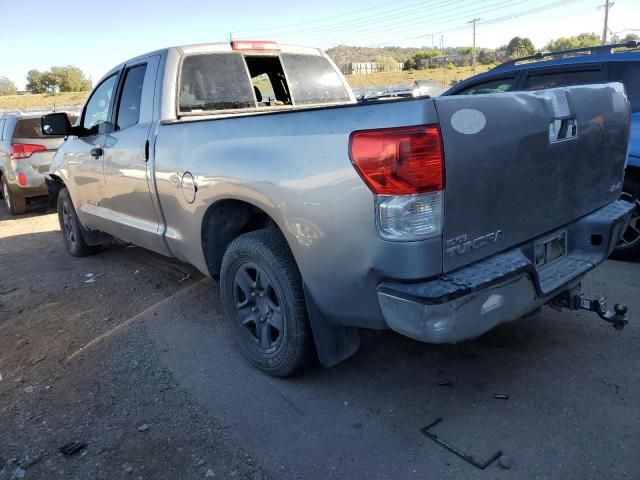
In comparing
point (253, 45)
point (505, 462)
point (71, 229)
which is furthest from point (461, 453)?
point (71, 229)

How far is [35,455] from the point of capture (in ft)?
8.73

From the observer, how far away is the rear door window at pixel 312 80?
484 centimetres

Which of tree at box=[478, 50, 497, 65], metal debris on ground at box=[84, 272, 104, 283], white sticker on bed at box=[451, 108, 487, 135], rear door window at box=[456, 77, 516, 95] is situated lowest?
metal debris on ground at box=[84, 272, 104, 283]

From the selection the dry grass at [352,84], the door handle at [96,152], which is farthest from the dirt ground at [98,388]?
the dry grass at [352,84]

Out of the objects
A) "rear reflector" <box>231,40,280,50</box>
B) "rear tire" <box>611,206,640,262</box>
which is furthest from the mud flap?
"rear tire" <box>611,206,640,262</box>

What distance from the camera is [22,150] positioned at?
8.60 m

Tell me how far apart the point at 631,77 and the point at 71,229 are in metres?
5.97

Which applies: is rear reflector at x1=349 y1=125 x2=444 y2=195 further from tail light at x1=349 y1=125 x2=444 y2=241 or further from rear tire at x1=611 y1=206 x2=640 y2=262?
rear tire at x1=611 y1=206 x2=640 y2=262

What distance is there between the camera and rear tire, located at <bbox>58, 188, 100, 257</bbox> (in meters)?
5.90

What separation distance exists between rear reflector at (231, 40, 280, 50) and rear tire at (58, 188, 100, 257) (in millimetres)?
2652

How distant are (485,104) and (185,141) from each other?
6.37ft

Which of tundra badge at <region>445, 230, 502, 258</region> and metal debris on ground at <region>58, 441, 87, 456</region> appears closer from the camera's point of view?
tundra badge at <region>445, 230, 502, 258</region>

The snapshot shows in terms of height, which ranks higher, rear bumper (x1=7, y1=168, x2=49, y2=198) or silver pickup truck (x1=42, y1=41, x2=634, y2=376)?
silver pickup truck (x1=42, y1=41, x2=634, y2=376)

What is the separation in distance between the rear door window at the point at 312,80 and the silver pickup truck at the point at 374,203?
864 millimetres
